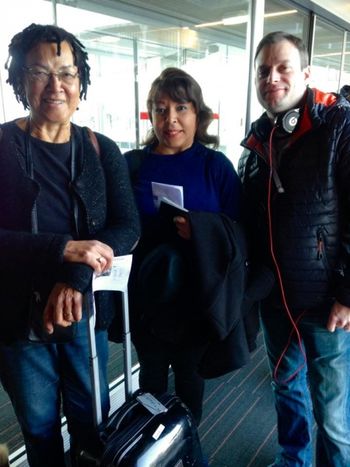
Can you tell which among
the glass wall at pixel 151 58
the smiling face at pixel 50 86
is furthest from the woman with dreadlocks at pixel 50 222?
the glass wall at pixel 151 58

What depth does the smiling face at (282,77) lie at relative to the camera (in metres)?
1.33

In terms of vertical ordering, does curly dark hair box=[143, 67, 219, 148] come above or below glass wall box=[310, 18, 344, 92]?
below

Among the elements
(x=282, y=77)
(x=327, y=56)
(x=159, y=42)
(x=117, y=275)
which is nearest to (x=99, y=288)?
(x=117, y=275)

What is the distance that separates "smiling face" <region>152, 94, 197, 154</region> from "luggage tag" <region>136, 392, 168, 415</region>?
2.86ft

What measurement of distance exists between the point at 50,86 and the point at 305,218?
898 mm

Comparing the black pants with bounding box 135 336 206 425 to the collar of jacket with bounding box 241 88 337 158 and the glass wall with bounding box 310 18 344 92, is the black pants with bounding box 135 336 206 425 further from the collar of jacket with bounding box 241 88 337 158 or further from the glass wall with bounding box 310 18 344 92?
the glass wall with bounding box 310 18 344 92

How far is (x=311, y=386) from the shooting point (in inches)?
58.2

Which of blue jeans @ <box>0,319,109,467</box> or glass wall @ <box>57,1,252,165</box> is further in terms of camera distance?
glass wall @ <box>57,1,252,165</box>

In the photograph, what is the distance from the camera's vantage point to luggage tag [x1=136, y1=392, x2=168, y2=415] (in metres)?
1.19

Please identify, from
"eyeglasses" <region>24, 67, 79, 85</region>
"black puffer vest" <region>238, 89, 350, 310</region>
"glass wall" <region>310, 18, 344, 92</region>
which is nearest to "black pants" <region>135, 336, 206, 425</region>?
"black puffer vest" <region>238, 89, 350, 310</region>

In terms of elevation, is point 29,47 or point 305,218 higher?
point 29,47

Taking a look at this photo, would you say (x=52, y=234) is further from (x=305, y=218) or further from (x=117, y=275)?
(x=305, y=218)

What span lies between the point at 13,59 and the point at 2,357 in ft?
2.97

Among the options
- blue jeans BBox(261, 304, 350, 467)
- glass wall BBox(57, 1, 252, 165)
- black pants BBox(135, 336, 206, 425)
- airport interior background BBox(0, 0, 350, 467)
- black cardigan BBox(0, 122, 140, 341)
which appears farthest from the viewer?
glass wall BBox(57, 1, 252, 165)
